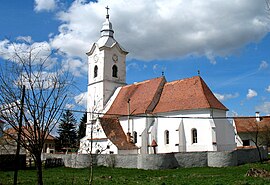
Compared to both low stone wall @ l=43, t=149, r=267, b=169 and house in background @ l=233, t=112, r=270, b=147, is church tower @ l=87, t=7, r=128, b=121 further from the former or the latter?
house in background @ l=233, t=112, r=270, b=147

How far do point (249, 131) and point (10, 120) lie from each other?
45331 mm

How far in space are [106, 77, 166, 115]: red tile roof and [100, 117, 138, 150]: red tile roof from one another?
1782 mm

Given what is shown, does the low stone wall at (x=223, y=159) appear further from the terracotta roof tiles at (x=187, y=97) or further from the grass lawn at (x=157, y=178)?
the terracotta roof tiles at (x=187, y=97)

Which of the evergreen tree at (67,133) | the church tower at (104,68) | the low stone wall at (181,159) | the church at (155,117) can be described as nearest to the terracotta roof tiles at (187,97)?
the church at (155,117)

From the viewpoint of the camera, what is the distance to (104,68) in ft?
147

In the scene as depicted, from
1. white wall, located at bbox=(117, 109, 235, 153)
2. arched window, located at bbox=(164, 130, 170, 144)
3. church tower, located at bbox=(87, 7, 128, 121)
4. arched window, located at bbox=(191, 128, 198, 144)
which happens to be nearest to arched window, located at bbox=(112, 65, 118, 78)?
church tower, located at bbox=(87, 7, 128, 121)

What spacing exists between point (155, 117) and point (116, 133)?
523 centimetres

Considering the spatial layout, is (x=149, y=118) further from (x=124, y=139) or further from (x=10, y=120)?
(x=10, y=120)

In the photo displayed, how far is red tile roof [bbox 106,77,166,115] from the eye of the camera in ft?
121

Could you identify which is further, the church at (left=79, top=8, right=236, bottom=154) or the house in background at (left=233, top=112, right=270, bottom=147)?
the house in background at (left=233, top=112, right=270, bottom=147)

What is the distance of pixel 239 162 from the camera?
1099 inches

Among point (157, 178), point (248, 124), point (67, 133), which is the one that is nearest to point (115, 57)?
point (248, 124)

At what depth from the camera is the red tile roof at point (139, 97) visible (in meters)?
37.0

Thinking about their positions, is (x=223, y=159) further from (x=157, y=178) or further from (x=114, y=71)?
(x=114, y=71)
